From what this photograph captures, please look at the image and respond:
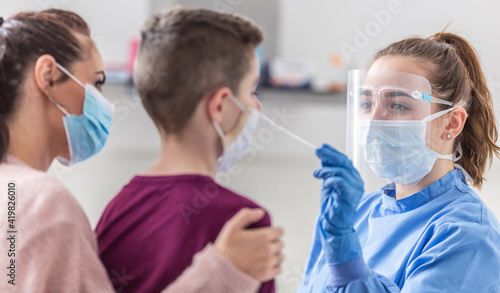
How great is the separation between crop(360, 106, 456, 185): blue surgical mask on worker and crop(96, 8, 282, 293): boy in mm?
483

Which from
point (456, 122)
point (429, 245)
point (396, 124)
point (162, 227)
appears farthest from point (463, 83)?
point (162, 227)

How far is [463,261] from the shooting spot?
113cm

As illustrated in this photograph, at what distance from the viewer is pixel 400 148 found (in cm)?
129

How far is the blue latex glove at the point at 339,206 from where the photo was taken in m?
1.13

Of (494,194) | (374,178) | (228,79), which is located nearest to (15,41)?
(228,79)

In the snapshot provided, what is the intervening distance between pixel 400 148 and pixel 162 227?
2.26ft

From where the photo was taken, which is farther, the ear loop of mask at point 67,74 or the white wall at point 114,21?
the white wall at point 114,21

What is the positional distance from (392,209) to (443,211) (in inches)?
6.8

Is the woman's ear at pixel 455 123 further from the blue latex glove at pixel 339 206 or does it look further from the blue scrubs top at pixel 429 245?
the blue latex glove at pixel 339 206

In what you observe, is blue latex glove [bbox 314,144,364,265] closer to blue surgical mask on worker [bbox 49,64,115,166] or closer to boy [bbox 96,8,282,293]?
boy [bbox 96,8,282,293]

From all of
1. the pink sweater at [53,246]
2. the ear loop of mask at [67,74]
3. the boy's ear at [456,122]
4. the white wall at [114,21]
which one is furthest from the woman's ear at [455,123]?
the white wall at [114,21]

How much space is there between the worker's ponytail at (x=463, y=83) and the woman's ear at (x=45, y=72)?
2.64 feet

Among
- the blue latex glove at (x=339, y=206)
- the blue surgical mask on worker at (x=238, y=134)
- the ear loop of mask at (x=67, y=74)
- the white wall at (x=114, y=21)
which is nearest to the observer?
the blue surgical mask on worker at (x=238, y=134)

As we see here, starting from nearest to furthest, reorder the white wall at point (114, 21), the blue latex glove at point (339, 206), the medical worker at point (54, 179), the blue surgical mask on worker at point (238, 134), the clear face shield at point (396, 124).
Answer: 1. the medical worker at point (54, 179)
2. the blue surgical mask on worker at point (238, 134)
3. the blue latex glove at point (339, 206)
4. the clear face shield at point (396, 124)
5. the white wall at point (114, 21)
